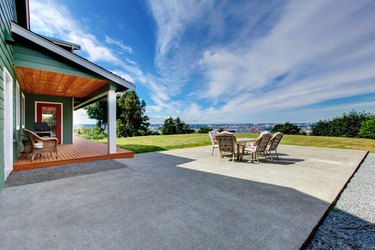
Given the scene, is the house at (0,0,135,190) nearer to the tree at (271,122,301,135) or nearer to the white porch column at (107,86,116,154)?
the white porch column at (107,86,116,154)

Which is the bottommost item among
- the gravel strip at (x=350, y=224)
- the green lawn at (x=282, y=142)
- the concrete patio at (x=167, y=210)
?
the gravel strip at (x=350, y=224)

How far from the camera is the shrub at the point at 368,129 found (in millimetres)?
13766

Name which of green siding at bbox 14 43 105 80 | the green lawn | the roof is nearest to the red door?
the roof

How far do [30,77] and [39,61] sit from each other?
1567mm

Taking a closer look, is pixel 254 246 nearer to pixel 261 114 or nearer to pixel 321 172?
pixel 321 172

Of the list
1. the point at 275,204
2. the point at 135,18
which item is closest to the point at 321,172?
the point at 275,204

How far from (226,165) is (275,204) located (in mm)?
2742

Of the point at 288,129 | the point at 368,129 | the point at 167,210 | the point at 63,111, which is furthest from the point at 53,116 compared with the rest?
the point at 368,129

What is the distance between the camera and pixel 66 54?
486 cm

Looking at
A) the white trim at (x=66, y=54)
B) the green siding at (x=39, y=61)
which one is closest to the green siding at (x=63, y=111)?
the green siding at (x=39, y=61)

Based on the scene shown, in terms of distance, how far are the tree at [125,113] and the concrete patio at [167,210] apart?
17563mm

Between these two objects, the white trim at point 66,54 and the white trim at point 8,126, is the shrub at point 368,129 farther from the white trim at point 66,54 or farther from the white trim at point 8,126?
the white trim at point 8,126

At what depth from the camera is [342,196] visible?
3.18m

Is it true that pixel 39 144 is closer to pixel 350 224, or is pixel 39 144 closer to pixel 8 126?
pixel 8 126
